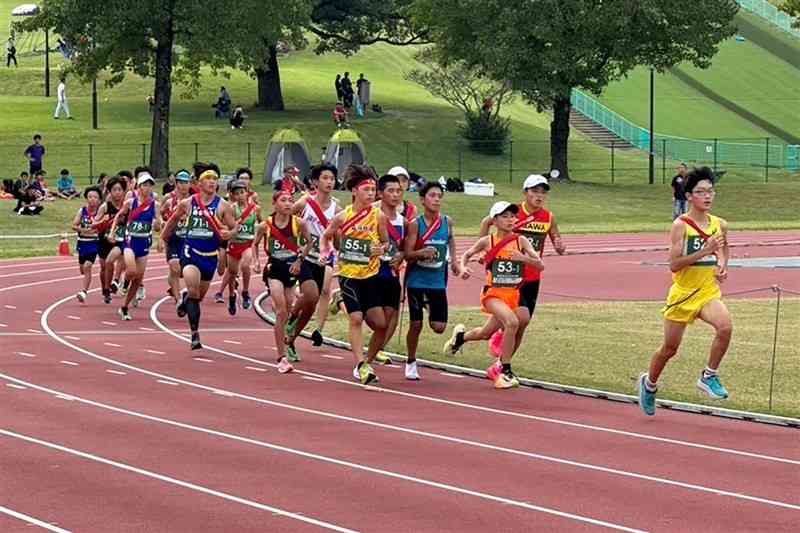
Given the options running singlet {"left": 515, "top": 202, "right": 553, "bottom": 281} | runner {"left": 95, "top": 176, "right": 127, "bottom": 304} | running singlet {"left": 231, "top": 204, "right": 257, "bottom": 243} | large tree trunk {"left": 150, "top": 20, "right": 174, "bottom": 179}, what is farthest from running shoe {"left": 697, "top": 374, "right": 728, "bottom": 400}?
large tree trunk {"left": 150, "top": 20, "right": 174, "bottom": 179}

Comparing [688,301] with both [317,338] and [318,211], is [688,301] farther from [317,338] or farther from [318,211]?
[317,338]

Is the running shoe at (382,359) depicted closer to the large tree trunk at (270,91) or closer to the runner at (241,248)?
the runner at (241,248)

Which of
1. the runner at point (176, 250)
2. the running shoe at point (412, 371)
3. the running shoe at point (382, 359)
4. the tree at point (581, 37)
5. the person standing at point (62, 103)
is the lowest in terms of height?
the running shoe at point (382, 359)

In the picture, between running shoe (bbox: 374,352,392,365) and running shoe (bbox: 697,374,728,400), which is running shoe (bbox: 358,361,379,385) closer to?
running shoe (bbox: 374,352,392,365)

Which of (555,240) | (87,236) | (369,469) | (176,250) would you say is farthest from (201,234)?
(369,469)

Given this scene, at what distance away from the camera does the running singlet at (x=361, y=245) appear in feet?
58.4

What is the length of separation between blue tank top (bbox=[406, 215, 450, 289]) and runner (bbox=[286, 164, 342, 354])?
4.80ft

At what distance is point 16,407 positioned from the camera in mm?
16047

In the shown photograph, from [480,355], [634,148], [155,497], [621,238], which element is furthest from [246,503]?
[634,148]

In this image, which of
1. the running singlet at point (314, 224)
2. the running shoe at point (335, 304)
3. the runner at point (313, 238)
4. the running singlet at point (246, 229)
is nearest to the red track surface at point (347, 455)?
the runner at point (313, 238)

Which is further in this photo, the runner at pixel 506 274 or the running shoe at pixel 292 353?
the running shoe at pixel 292 353

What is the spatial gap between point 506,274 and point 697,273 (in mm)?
2923

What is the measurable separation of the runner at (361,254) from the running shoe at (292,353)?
1923 millimetres

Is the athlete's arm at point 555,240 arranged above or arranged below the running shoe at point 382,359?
above
